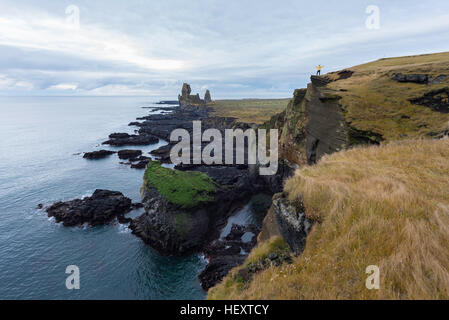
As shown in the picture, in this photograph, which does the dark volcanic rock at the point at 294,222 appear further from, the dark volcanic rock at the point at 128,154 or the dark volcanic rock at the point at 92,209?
the dark volcanic rock at the point at 128,154

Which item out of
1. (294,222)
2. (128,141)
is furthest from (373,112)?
(128,141)

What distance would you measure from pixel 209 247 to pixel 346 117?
71.9ft

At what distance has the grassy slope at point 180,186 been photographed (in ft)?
95.6

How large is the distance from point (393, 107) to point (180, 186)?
25.9m

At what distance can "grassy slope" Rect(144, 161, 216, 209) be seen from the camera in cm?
2912

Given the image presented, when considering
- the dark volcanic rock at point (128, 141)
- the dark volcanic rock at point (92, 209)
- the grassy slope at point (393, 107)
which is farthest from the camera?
the dark volcanic rock at point (128, 141)

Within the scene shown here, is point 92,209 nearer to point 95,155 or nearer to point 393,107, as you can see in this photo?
point 95,155

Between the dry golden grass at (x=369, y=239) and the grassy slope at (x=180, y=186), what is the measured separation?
861 inches

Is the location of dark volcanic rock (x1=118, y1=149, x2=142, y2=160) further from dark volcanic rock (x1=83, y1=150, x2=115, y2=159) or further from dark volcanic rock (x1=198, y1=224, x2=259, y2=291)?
dark volcanic rock (x1=198, y1=224, x2=259, y2=291)

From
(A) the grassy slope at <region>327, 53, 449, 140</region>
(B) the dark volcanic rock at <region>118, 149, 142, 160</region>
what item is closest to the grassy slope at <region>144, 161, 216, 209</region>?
(A) the grassy slope at <region>327, 53, 449, 140</region>

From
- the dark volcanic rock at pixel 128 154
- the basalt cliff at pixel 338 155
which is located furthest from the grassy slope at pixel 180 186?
A: the dark volcanic rock at pixel 128 154
